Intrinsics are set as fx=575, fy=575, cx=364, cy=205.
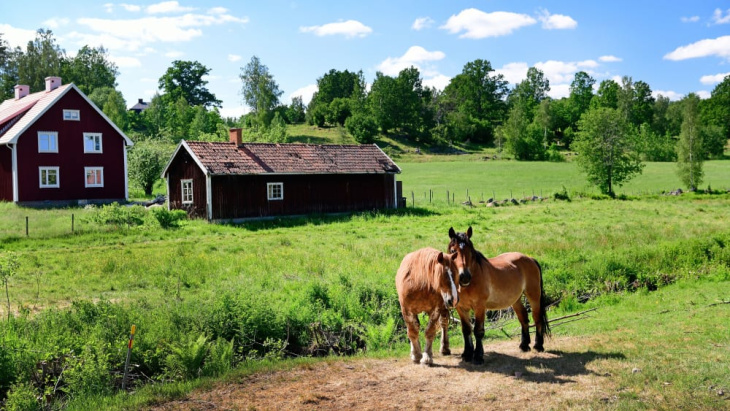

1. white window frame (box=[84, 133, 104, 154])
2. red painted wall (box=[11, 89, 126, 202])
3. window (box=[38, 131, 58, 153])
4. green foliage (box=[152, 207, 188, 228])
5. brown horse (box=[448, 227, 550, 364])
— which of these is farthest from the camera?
white window frame (box=[84, 133, 104, 154])

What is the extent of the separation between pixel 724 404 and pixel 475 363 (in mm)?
3126

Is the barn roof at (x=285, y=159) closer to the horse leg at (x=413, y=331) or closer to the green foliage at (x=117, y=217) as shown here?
the green foliage at (x=117, y=217)

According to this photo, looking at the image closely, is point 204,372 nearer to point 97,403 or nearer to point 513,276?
point 97,403

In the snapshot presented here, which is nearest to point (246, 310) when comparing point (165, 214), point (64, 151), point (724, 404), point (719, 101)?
point (724, 404)

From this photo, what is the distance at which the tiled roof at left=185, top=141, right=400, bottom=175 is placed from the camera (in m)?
31.7

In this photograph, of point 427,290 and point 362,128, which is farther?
point 362,128

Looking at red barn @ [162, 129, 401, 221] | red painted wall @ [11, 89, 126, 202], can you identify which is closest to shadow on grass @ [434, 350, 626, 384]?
red barn @ [162, 129, 401, 221]

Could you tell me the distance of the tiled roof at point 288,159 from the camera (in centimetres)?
3170

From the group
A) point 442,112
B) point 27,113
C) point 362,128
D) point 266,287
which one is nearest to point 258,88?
point 362,128

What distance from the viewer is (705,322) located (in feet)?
35.2

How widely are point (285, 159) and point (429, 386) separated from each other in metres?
27.9

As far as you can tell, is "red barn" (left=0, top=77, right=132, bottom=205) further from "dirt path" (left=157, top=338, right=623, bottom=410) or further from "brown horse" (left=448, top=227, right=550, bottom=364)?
"brown horse" (left=448, top=227, right=550, bottom=364)

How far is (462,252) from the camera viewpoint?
25.6 ft

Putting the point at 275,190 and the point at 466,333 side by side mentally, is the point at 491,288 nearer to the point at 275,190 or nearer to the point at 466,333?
the point at 466,333
